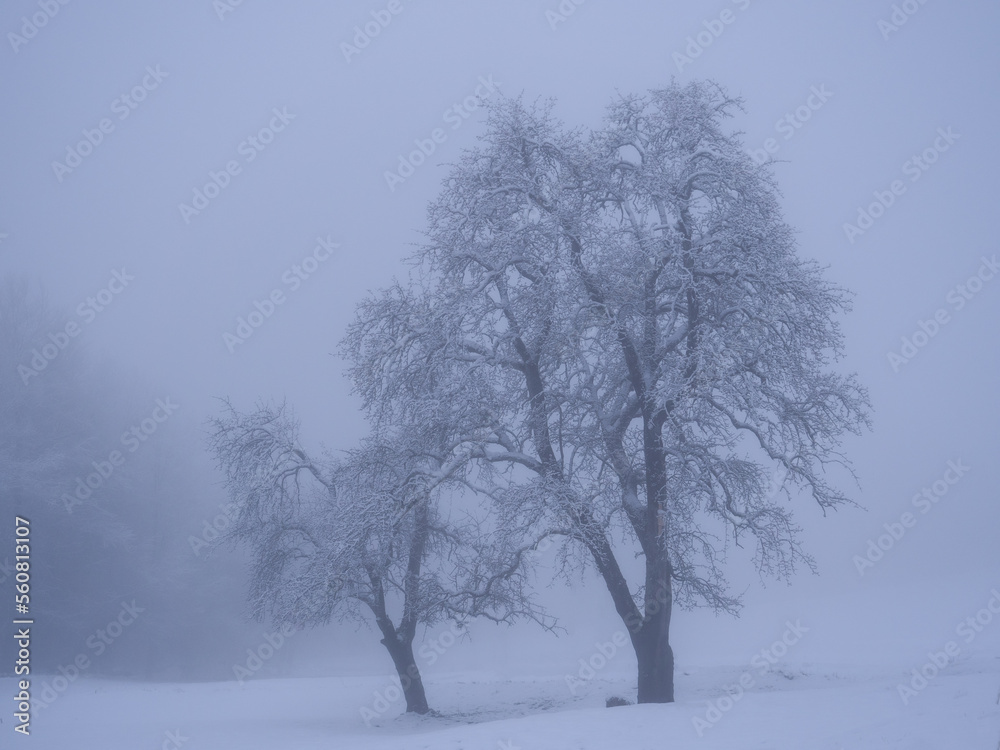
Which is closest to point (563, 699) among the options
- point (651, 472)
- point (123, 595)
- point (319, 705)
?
point (651, 472)

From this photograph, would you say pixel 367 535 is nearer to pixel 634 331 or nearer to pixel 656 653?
pixel 656 653

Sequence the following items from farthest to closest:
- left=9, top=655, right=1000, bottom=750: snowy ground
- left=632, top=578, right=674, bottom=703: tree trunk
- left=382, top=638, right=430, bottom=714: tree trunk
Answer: left=382, top=638, right=430, bottom=714: tree trunk, left=632, top=578, right=674, bottom=703: tree trunk, left=9, top=655, right=1000, bottom=750: snowy ground

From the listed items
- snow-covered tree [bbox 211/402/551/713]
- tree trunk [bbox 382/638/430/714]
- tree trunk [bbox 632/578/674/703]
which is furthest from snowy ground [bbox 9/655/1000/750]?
snow-covered tree [bbox 211/402/551/713]

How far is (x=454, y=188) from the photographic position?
1463cm

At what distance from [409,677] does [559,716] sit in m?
6.60

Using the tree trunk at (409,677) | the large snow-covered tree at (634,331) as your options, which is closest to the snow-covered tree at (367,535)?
the tree trunk at (409,677)

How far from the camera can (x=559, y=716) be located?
11977 mm

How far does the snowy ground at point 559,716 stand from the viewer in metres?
9.72

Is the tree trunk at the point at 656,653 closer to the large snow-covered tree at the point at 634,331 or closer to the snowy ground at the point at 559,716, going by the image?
the large snow-covered tree at the point at 634,331

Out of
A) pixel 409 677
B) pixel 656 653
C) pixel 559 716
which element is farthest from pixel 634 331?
pixel 409 677

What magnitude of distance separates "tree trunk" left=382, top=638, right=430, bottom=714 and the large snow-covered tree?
221 inches

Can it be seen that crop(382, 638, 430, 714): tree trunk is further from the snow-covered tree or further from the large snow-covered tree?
the large snow-covered tree

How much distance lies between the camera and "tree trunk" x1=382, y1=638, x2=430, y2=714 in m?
17.8

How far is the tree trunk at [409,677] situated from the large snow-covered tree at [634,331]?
18.4 ft
